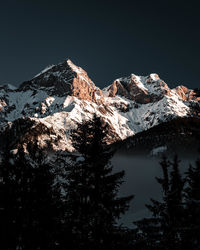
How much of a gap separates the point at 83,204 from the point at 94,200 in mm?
696

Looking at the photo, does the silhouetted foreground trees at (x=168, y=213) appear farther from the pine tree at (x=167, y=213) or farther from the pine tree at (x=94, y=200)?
the pine tree at (x=94, y=200)

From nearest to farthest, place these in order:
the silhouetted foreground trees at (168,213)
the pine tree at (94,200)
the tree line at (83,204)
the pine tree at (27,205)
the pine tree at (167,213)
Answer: the pine tree at (94,200)
the tree line at (83,204)
the pine tree at (27,205)
the silhouetted foreground trees at (168,213)
the pine tree at (167,213)

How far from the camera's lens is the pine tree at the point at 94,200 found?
1517cm

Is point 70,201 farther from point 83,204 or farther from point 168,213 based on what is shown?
point 168,213

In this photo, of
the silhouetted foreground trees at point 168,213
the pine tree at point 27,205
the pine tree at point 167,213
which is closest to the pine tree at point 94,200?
the pine tree at point 27,205

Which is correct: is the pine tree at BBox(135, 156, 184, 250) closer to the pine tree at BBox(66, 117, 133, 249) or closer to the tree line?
the tree line

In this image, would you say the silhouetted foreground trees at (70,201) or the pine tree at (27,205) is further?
the pine tree at (27,205)

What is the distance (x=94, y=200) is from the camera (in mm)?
15414

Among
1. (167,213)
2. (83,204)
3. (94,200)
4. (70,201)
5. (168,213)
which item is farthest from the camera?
(167,213)

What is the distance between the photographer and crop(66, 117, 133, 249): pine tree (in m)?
15.2

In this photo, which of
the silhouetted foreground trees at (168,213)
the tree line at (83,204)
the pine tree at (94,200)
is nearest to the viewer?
the pine tree at (94,200)

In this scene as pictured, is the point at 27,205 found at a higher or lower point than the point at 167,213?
higher

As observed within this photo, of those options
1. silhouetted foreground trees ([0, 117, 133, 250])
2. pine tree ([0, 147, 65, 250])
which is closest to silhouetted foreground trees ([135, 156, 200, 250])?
silhouetted foreground trees ([0, 117, 133, 250])

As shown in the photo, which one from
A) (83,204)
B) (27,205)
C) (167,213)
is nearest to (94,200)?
(83,204)
